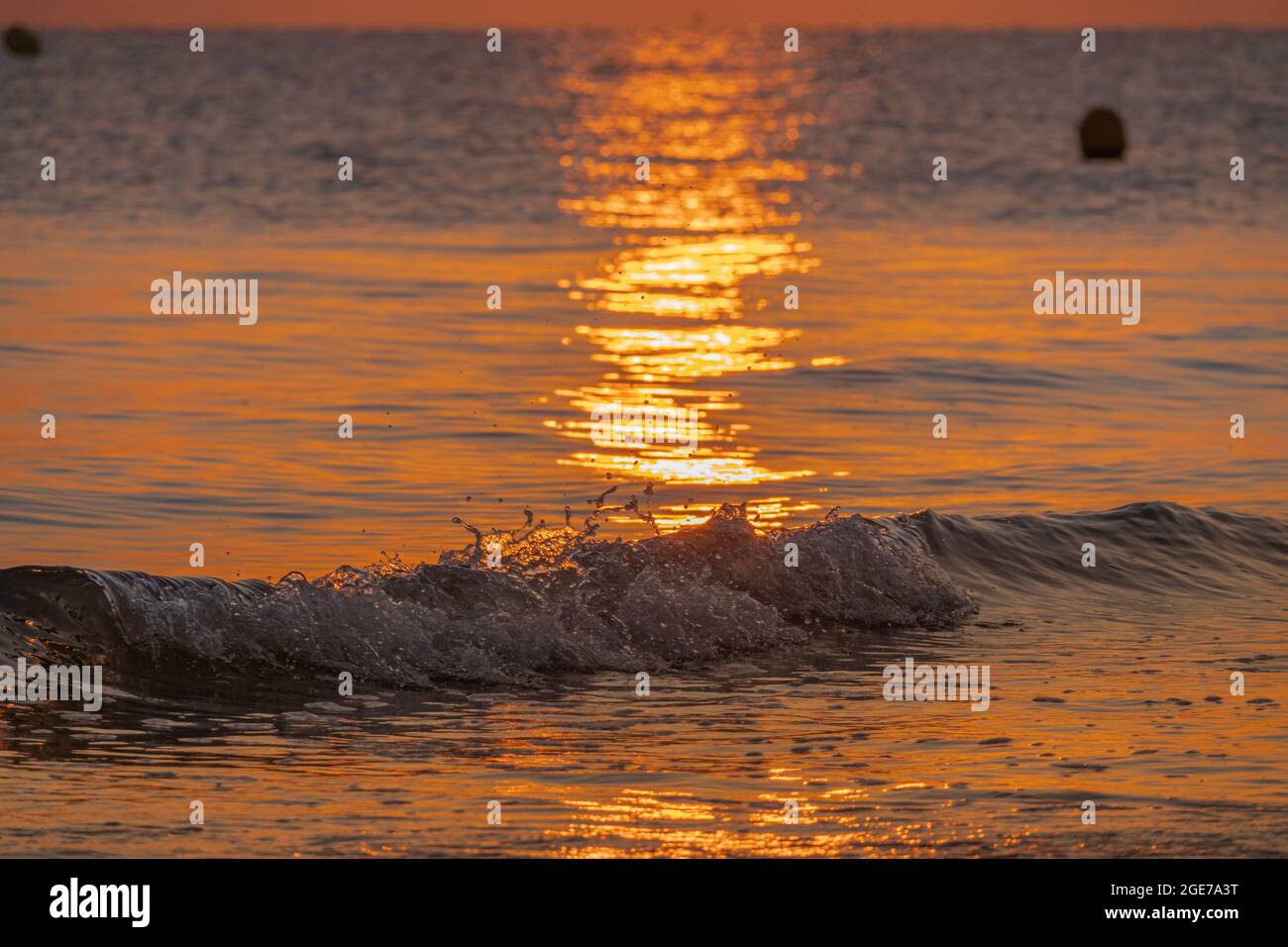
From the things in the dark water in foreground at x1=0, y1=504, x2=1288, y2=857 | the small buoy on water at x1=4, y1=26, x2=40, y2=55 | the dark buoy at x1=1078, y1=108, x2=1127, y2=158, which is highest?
the small buoy on water at x1=4, y1=26, x2=40, y2=55

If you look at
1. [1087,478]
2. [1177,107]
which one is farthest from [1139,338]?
[1177,107]

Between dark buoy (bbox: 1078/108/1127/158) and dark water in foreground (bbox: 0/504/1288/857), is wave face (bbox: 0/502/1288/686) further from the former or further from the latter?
dark buoy (bbox: 1078/108/1127/158)

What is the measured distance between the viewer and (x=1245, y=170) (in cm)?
5634

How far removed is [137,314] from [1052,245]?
59.3 ft

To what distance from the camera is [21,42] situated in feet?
469

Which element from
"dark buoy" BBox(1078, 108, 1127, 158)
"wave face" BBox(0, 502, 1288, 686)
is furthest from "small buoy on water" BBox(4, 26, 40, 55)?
"wave face" BBox(0, 502, 1288, 686)

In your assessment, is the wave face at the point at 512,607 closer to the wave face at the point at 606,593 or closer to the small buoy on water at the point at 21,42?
the wave face at the point at 606,593

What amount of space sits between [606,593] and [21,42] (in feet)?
453

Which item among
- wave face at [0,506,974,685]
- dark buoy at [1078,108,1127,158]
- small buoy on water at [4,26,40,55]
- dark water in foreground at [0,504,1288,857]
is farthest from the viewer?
small buoy on water at [4,26,40,55]

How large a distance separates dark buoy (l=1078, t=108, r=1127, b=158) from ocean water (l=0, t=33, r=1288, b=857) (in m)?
22.9

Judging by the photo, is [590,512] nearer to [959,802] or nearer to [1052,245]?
[959,802]

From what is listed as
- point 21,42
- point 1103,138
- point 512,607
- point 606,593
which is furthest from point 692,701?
point 21,42

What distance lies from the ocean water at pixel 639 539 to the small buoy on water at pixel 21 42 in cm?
10621

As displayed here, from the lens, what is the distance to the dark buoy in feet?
209
